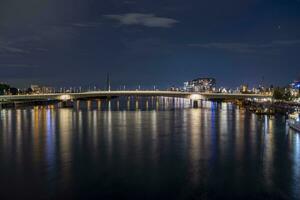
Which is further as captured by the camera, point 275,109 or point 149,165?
point 275,109

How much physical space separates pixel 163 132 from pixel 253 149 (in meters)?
9.95

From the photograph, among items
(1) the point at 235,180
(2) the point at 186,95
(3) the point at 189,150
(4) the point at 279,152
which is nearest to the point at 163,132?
(3) the point at 189,150

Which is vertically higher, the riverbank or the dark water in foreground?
the riverbank

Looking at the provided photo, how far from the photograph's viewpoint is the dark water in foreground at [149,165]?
49.0 feet

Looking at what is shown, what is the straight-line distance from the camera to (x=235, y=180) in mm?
16547

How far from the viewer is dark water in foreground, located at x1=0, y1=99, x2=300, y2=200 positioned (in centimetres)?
1494

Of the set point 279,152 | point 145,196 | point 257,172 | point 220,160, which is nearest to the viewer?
point 145,196

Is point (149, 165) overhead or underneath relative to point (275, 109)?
underneath

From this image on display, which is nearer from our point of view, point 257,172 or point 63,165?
point 257,172

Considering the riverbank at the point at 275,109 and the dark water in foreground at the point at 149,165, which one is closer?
the dark water in foreground at the point at 149,165

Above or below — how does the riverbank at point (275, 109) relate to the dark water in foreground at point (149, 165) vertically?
above

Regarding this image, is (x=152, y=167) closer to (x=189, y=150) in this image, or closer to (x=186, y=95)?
(x=189, y=150)

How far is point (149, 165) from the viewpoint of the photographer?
19.3m

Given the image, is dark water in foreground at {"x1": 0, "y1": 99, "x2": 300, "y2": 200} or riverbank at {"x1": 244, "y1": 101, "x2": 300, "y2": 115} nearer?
dark water in foreground at {"x1": 0, "y1": 99, "x2": 300, "y2": 200}
